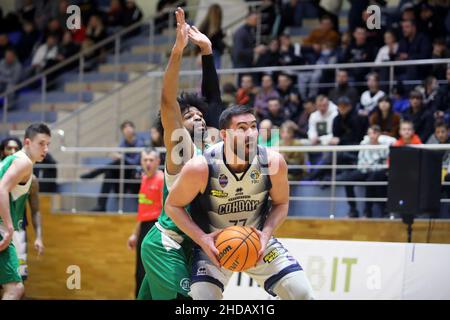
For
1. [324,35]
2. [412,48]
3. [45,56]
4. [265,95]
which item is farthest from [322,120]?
[45,56]

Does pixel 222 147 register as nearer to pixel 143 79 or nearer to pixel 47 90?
pixel 143 79

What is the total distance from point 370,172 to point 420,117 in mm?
1043

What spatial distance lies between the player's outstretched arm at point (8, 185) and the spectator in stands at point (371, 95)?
503 cm

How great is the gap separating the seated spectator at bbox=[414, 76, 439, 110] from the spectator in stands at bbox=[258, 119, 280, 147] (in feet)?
6.03

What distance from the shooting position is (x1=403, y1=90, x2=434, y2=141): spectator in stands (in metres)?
10.2

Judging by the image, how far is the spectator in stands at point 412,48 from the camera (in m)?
11.2

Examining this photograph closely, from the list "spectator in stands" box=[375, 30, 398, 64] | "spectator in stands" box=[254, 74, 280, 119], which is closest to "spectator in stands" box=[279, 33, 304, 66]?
"spectator in stands" box=[254, 74, 280, 119]

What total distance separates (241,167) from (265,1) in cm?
856

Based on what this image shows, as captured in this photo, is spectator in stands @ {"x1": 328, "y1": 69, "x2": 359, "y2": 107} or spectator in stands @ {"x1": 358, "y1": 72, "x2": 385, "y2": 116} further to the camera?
spectator in stands @ {"x1": 328, "y1": 69, "x2": 359, "y2": 107}

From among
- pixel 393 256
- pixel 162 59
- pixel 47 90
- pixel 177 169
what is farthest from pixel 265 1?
pixel 177 169

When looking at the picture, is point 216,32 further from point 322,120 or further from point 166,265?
point 166,265

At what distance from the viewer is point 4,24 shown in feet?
55.9

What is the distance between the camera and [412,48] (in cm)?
1139

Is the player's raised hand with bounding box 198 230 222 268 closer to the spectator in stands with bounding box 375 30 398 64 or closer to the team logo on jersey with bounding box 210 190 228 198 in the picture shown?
the team logo on jersey with bounding box 210 190 228 198
